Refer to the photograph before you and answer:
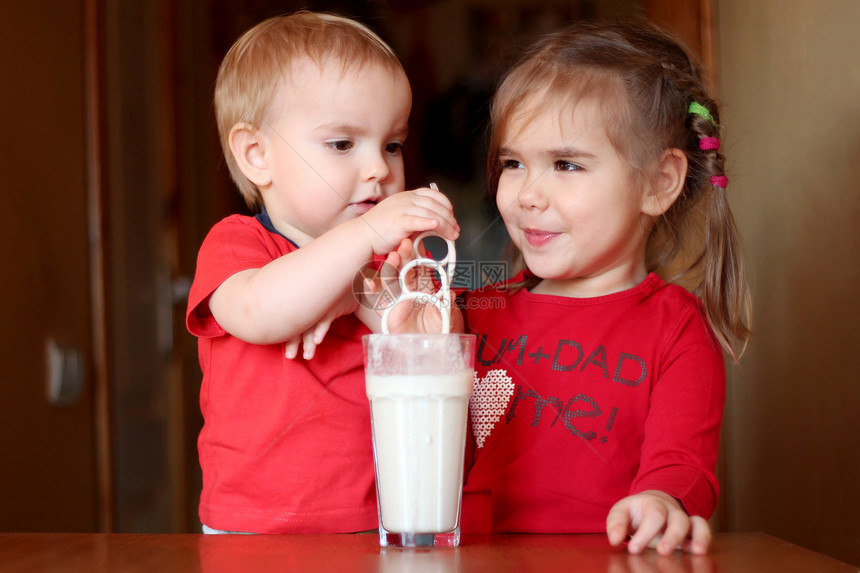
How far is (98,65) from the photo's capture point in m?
1.80

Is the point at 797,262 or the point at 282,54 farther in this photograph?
the point at 797,262

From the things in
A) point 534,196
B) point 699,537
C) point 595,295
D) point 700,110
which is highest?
point 700,110

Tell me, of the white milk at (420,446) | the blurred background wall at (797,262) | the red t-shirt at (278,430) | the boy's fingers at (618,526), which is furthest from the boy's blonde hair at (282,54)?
the blurred background wall at (797,262)

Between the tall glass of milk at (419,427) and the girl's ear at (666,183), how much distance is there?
45cm

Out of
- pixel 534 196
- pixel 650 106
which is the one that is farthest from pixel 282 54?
pixel 650 106

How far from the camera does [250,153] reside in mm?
1079

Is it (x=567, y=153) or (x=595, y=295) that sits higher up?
(x=567, y=153)

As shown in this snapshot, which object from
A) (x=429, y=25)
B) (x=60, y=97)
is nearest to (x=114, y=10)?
(x=60, y=97)

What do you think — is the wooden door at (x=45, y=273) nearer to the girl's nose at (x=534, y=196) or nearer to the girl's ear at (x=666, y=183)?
the girl's nose at (x=534, y=196)

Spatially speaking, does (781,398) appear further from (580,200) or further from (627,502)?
(627,502)

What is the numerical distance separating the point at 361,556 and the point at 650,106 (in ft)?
2.19

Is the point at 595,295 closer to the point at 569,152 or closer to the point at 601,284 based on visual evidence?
the point at 601,284

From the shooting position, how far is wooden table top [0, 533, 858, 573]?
66cm

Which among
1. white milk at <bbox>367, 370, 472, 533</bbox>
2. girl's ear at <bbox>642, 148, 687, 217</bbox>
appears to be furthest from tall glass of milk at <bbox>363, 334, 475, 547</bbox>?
girl's ear at <bbox>642, 148, 687, 217</bbox>
